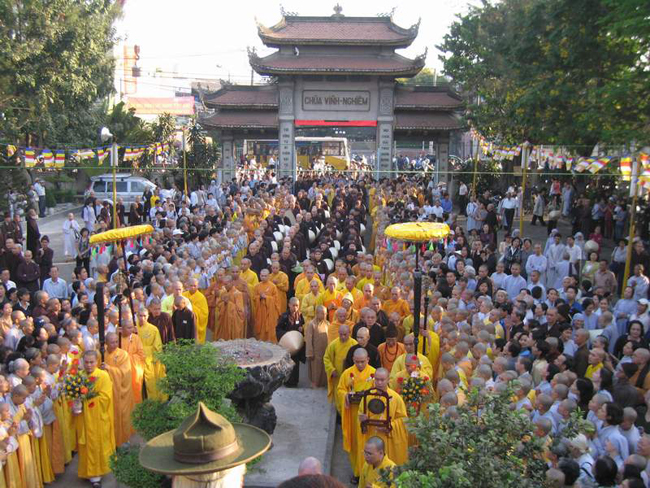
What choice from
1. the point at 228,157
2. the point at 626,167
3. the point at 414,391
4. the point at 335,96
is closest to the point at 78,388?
the point at 414,391

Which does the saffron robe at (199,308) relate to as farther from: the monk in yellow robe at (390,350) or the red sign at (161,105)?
the red sign at (161,105)

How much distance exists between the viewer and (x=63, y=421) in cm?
880

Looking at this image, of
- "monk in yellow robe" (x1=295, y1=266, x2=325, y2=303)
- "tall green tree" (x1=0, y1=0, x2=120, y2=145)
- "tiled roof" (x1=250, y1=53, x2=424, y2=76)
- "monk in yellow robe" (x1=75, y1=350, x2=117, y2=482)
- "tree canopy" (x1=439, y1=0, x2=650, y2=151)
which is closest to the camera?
"monk in yellow robe" (x1=75, y1=350, x2=117, y2=482)

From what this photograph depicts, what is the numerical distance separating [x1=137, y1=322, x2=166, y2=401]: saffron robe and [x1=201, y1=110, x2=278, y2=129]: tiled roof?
71.0 feet

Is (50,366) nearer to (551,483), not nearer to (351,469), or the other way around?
(351,469)

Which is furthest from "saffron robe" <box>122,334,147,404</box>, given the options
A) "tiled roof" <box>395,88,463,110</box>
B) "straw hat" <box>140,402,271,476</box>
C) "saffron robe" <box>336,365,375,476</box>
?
"tiled roof" <box>395,88,463,110</box>

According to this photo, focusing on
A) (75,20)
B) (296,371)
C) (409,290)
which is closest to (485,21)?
(75,20)

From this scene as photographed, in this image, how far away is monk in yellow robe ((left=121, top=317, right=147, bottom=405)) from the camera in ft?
31.2

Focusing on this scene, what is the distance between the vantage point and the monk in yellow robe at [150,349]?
982 cm

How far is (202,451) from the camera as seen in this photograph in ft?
11.3

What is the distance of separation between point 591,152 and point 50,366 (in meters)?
15.4

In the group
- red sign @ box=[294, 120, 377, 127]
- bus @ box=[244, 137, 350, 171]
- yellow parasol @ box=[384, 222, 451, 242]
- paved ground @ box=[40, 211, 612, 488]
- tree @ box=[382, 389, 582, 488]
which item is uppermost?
red sign @ box=[294, 120, 377, 127]

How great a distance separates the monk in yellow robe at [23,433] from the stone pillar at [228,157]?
2410 cm

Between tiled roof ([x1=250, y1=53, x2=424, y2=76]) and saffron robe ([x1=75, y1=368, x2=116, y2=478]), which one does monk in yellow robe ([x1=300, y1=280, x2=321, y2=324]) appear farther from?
tiled roof ([x1=250, y1=53, x2=424, y2=76])
